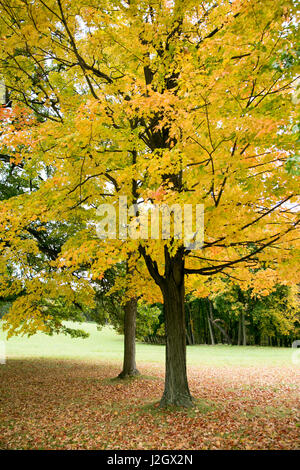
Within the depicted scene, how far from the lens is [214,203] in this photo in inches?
218

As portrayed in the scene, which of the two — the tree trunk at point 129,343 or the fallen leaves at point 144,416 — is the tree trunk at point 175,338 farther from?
the tree trunk at point 129,343

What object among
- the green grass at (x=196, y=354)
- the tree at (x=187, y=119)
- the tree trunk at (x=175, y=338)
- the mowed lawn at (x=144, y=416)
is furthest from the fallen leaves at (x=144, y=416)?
the green grass at (x=196, y=354)

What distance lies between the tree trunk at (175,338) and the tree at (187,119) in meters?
0.02

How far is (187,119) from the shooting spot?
15.6 ft

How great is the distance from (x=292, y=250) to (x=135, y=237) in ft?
10.1

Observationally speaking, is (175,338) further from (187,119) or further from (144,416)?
(187,119)

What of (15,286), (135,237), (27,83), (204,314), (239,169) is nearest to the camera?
(239,169)

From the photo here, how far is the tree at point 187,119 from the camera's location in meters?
4.11

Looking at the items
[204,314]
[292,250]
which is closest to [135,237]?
[292,250]

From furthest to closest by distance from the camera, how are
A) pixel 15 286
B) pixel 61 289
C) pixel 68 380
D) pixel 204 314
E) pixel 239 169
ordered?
pixel 204 314 → pixel 68 380 → pixel 15 286 → pixel 61 289 → pixel 239 169

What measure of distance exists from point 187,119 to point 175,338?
473 cm

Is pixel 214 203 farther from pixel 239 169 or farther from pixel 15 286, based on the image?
pixel 15 286

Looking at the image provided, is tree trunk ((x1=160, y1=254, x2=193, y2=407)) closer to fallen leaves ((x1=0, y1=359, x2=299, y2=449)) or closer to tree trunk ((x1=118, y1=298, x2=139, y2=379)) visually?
fallen leaves ((x1=0, y1=359, x2=299, y2=449))

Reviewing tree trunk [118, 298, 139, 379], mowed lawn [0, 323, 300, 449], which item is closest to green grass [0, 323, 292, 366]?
tree trunk [118, 298, 139, 379]
